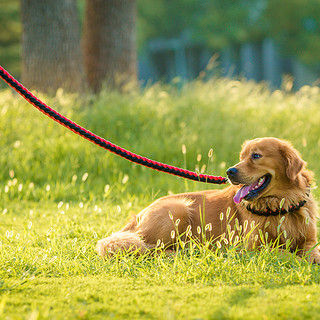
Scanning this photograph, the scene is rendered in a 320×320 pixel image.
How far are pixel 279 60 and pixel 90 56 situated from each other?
28733 millimetres

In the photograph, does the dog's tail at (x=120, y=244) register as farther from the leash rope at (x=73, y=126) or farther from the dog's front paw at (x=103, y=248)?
the leash rope at (x=73, y=126)

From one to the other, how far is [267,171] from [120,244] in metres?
1.32

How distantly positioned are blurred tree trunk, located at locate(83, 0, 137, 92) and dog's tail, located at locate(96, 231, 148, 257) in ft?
22.3

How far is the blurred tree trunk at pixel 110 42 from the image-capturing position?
10195mm

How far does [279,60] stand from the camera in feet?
120

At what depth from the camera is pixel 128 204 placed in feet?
16.9

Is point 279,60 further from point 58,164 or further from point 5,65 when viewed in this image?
point 58,164

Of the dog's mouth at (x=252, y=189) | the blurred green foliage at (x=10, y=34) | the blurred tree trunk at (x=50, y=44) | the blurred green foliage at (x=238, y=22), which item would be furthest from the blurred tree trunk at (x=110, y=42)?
the blurred green foliage at (x=238, y=22)

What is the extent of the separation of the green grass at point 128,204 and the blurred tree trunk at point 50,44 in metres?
0.77

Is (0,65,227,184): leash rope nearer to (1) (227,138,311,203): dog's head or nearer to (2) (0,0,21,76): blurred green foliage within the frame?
(1) (227,138,311,203): dog's head

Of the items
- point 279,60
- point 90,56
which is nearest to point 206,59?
point 279,60

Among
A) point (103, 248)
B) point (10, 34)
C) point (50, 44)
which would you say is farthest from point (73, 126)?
point (10, 34)

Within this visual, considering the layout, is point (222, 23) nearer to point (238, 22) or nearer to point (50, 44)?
point (238, 22)

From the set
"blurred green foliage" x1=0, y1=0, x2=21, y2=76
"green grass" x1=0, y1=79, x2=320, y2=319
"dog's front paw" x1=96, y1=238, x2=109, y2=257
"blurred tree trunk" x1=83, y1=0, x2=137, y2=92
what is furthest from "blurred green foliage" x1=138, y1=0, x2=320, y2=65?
"dog's front paw" x1=96, y1=238, x2=109, y2=257
